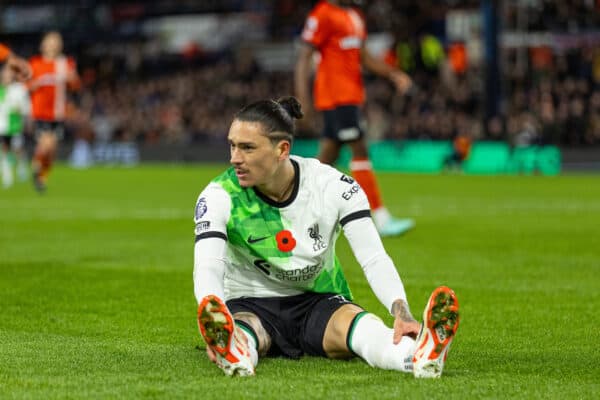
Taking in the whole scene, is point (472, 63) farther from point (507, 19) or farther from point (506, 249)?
point (506, 249)

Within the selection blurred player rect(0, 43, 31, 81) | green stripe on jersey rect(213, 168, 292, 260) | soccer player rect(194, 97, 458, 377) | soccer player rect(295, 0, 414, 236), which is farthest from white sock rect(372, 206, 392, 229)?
green stripe on jersey rect(213, 168, 292, 260)

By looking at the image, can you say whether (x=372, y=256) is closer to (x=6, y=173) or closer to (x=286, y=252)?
(x=286, y=252)

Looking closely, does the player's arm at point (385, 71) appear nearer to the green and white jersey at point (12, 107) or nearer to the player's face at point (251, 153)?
the player's face at point (251, 153)

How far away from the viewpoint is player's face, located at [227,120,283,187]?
5820mm

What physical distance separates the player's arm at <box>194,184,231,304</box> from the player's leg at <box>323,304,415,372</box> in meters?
0.63

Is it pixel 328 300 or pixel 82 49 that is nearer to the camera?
pixel 328 300

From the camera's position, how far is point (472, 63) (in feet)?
117

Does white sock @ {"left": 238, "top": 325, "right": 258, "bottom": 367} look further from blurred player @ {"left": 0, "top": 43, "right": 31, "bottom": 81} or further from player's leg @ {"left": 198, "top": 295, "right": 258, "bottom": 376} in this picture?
blurred player @ {"left": 0, "top": 43, "right": 31, "bottom": 81}

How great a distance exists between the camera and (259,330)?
597cm

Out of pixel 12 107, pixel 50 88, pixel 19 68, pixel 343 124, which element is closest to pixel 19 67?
pixel 19 68

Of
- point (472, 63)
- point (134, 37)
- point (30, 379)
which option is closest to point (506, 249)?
point (30, 379)

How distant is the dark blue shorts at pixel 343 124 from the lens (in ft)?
44.3

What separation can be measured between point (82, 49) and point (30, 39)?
7.78 ft

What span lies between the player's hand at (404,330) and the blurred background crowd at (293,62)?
26264mm
